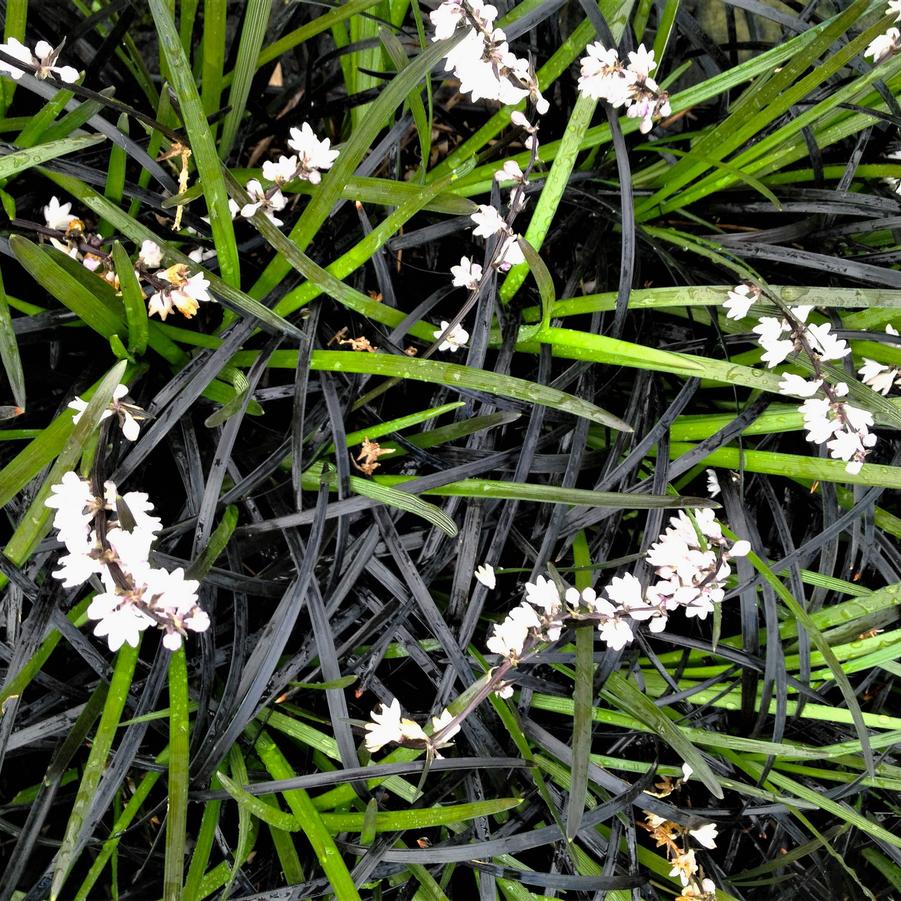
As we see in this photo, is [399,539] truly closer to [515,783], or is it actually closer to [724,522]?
[515,783]

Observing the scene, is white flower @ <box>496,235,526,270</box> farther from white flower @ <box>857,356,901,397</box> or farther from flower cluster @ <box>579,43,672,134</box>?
white flower @ <box>857,356,901,397</box>

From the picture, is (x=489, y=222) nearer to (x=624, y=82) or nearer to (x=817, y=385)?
(x=624, y=82)

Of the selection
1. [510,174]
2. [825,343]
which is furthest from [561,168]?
[825,343]

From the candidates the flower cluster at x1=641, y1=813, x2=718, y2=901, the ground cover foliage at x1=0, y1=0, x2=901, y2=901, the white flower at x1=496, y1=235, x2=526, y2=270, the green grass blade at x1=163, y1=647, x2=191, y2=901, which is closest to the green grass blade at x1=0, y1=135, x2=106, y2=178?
the ground cover foliage at x1=0, y1=0, x2=901, y2=901

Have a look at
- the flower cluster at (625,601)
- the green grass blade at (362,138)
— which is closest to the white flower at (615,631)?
the flower cluster at (625,601)

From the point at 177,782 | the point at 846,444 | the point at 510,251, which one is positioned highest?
the point at 510,251

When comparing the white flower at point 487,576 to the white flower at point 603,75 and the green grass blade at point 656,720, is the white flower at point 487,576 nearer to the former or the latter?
the green grass blade at point 656,720
